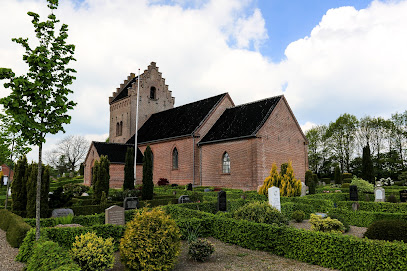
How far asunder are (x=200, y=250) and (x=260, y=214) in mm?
3642

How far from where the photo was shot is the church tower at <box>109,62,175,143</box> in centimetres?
4097

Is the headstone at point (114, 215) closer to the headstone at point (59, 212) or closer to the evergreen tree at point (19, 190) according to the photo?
the headstone at point (59, 212)

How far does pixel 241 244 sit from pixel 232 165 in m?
18.1

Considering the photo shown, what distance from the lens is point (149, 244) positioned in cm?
680

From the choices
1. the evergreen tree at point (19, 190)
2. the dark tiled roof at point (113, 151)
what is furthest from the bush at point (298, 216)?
the dark tiled roof at point (113, 151)

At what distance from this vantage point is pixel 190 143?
31.3 metres

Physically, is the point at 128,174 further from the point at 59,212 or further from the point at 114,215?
the point at 114,215

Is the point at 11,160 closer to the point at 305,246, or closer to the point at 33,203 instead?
the point at 33,203

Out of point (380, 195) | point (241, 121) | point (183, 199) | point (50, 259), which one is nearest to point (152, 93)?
point (241, 121)

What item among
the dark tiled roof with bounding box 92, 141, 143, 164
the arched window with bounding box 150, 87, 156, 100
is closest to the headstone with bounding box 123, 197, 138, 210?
the dark tiled roof with bounding box 92, 141, 143, 164

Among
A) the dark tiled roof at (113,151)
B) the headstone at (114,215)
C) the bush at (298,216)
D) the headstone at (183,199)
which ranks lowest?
the bush at (298,216)

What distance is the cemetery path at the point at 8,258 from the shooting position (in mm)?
7785

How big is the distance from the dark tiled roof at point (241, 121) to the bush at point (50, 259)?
21219mm

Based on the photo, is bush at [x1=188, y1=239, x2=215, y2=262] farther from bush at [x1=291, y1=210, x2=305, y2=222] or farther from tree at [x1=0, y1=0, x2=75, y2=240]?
bush at [x1=291, y1=210, x2=305, y2=222]
